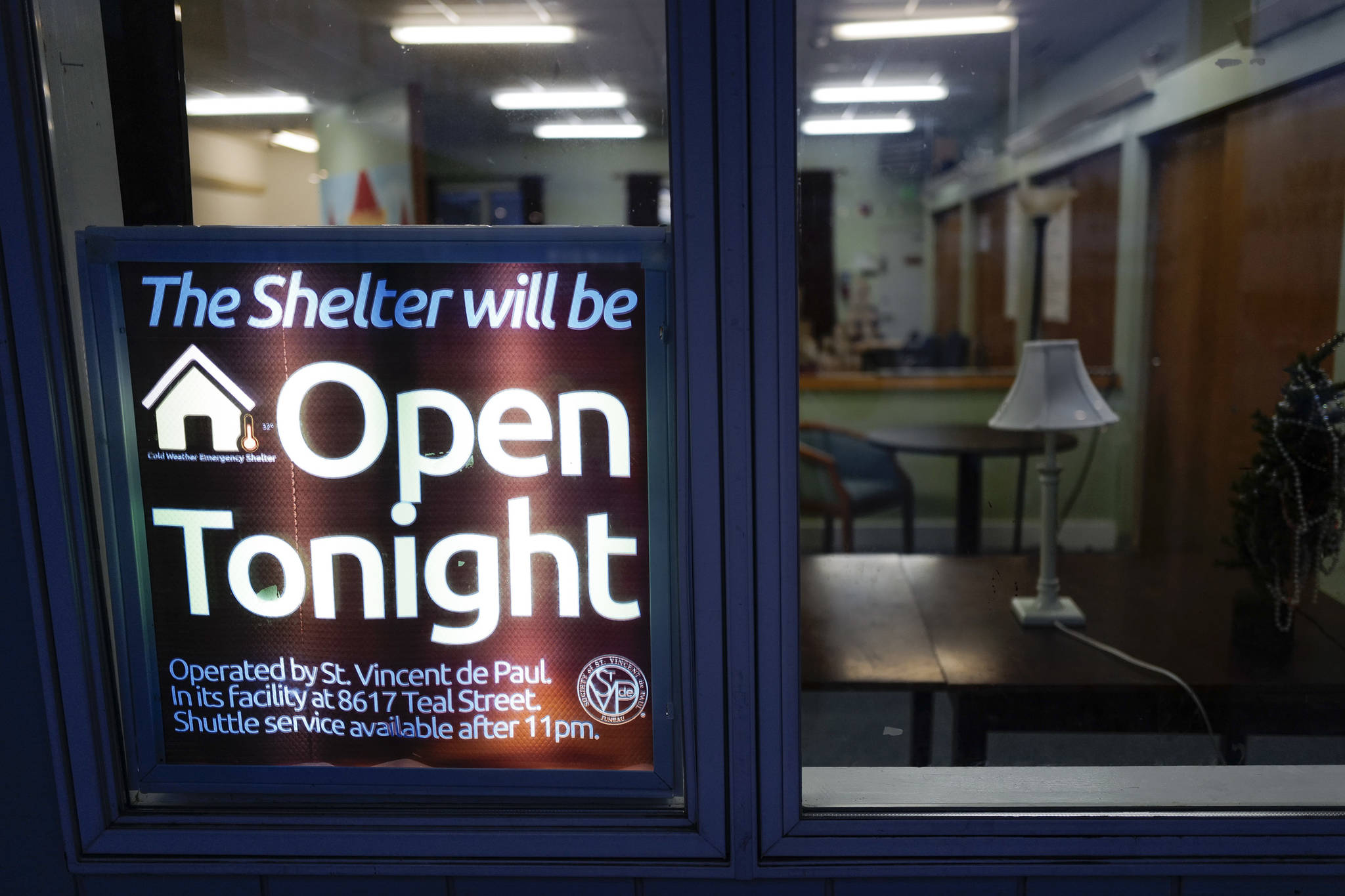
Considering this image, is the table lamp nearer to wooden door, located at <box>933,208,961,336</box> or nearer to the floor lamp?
the floor lamp

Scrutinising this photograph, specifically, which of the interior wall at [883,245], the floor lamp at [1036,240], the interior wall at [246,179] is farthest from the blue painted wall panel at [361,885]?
the interior wall at [883,245]

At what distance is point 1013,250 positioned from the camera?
5664 millimetres

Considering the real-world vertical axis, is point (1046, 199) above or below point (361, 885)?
above

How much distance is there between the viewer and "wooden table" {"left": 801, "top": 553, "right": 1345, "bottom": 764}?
1725 millimetres

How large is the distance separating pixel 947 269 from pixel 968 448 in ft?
12.6

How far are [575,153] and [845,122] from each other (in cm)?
458

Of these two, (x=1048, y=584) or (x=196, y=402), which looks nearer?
(x=196, y=402)

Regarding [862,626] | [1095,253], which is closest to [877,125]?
[1095,253]

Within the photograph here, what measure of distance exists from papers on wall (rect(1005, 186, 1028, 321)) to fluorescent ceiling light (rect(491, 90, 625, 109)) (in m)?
4.64

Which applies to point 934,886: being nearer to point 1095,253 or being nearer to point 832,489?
point 832,489

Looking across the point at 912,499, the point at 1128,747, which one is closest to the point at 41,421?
the point at 1128,747

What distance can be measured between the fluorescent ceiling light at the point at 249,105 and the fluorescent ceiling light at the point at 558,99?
403mm

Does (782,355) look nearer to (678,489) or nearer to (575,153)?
(678,489)


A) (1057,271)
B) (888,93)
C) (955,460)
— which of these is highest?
(888,93)
